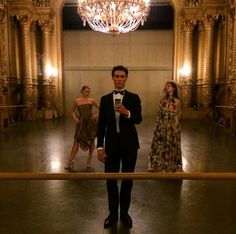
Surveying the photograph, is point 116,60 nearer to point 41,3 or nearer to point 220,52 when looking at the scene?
point 41,3

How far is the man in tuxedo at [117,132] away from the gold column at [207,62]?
41.1 feet

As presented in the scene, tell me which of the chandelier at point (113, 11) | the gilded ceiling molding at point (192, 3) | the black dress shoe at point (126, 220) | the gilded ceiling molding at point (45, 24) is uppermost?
the gilded ceiling molding at point (192, 3)

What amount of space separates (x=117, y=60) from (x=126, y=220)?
1519 cm

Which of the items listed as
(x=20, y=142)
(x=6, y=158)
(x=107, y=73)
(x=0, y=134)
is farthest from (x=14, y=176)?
(x=107, y=73)

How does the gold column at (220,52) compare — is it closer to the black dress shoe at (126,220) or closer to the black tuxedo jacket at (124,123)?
the black tuxedo jacket at (124,123)

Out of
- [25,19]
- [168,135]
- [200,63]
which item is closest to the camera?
[168,135]

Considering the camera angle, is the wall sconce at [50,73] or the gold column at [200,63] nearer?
the gold column at [200,63]

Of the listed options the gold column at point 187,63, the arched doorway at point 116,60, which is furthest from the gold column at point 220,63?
the arched doorway at point 116,60

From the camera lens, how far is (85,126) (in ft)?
17.2

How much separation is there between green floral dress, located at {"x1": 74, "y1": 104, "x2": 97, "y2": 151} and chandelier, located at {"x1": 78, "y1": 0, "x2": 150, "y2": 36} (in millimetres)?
5391

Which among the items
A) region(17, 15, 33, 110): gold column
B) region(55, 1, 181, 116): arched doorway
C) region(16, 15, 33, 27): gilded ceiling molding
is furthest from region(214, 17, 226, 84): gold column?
region(16, 15, 33, 27): gilded ceiling molding

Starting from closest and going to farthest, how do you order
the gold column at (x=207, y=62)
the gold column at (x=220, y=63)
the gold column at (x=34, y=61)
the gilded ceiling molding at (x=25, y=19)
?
1. the gold column at (x=220, y=63)
2. the gilded ceiling molding at (x=25, y=19)
3. the gold column at (x=207, y=62)
4. the gold column at (x=34, y=61)

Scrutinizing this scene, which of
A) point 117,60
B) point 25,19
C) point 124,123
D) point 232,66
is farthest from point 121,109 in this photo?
point 117,60

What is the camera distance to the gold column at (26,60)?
14539 millimetres
